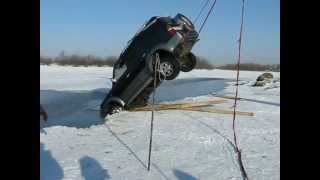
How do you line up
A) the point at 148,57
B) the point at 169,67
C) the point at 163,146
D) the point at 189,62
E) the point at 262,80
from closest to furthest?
1. the point at 163,146
2. the point at 148,57
3. the point at 169,67
4. the point at 189,62
5. the point at 262,80

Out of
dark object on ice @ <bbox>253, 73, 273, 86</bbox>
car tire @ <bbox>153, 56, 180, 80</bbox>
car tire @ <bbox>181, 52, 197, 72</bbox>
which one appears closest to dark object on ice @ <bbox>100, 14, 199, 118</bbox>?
car tire @ <bbox>153, 56, 180, 80</bbox>

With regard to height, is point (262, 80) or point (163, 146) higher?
point (163, 146)

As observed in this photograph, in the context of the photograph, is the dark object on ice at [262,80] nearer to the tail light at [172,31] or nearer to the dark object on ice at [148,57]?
the dark object on ice at [148,57]

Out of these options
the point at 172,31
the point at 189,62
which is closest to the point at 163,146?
the point at 172,31

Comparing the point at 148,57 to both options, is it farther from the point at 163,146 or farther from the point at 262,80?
the point at 262,80

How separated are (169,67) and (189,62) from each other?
6.65 feet

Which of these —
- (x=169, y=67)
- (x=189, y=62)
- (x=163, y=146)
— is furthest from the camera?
(x=189, y=62)

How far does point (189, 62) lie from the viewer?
12203mm

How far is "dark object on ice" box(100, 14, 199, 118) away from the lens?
10.2m

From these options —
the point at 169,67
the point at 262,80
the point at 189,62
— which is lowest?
the point at 262,80

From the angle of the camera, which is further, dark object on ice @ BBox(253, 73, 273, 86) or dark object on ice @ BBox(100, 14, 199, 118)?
dark object on ice @ BBox(253, 73, 273, 86)

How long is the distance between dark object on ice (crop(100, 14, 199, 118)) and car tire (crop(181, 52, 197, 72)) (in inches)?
50.4

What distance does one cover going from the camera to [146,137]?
8.03 meters

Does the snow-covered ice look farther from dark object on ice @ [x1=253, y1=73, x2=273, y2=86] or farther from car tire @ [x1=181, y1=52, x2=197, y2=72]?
dark object on ice @ [x1=253, y1=73, x2=273, y2=86]
